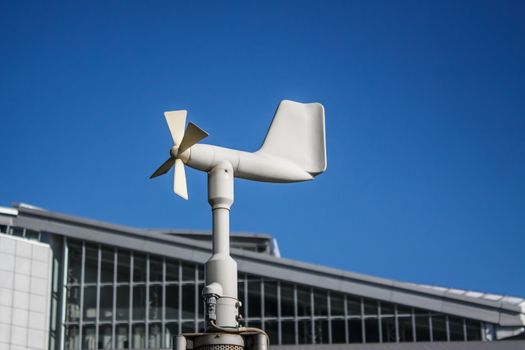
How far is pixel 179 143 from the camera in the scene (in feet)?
39.8

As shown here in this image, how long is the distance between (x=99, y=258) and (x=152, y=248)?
251cm

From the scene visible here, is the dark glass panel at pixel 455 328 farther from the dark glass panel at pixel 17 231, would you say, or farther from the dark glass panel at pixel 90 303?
the dark glass panel at pixel 17 231

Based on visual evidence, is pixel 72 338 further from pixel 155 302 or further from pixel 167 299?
pixel 167 299

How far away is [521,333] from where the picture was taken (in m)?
36.8

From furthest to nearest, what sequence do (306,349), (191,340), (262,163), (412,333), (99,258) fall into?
(99,258) < (412,333) < (306,349) < (262,163) < (191,340)

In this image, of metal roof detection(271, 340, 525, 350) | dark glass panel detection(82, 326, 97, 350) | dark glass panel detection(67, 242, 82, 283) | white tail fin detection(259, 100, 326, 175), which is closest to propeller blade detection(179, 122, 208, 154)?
white tail fin detection(259, 100, 326, 175)

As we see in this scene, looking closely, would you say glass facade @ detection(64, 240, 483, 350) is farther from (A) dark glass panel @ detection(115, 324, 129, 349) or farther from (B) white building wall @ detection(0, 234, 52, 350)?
(B) white building wall @ detection(0, 234, 52, 350)

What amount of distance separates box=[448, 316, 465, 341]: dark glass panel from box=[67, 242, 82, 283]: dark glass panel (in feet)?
53.0

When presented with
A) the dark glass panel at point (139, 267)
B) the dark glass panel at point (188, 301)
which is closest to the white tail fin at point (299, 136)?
the dark glass panel at point (188, 301)

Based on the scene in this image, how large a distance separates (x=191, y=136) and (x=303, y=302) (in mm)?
27734

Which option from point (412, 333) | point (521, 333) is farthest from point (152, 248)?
point (521, 333)

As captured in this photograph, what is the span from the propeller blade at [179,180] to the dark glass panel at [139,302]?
89.8 ft

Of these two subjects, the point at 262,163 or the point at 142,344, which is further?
the point at 142,344

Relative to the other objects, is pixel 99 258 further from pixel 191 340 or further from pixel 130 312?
pixel 191 340
